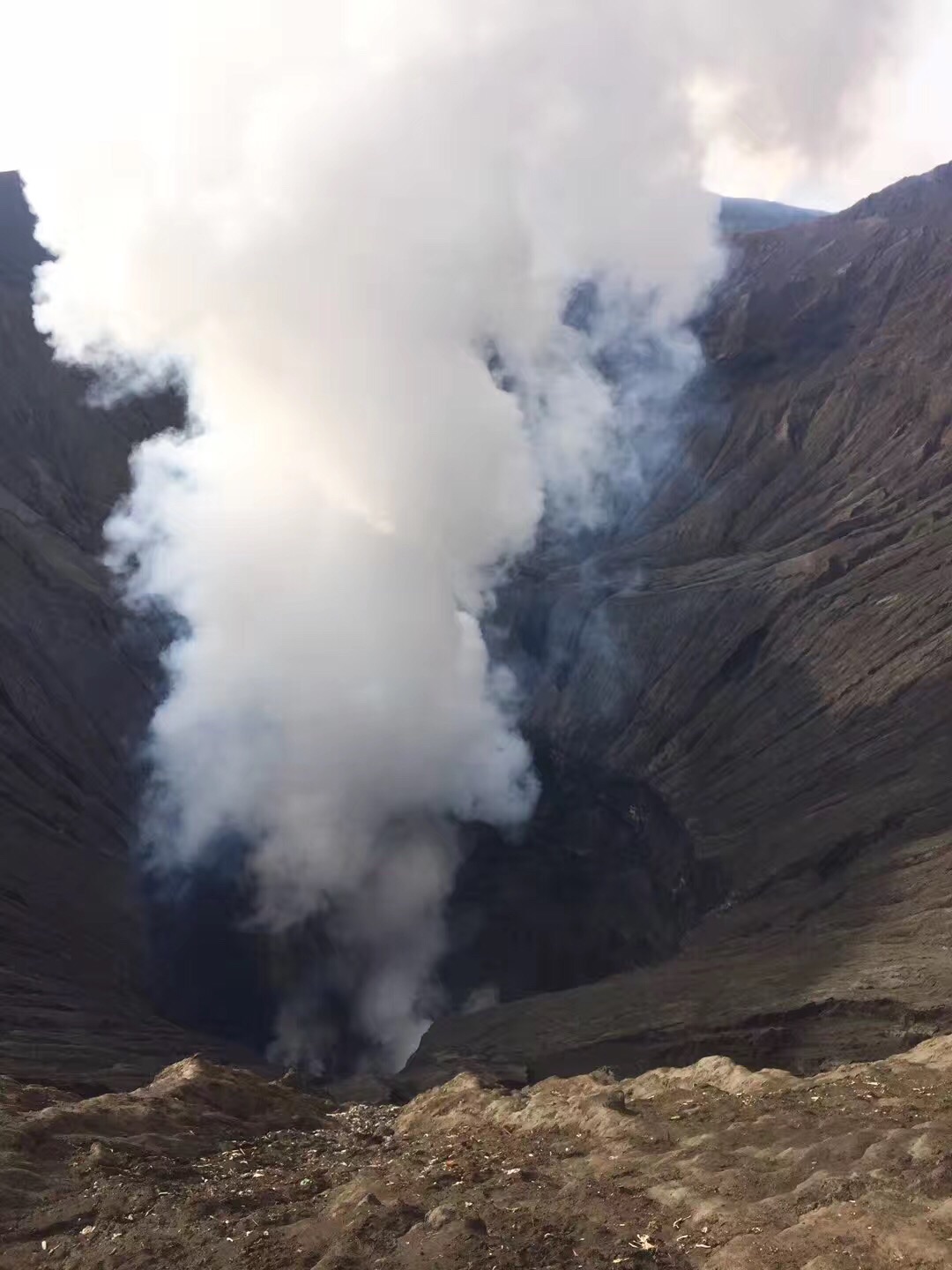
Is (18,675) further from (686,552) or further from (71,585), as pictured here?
(686,552)

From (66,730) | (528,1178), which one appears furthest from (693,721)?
(528,1178)

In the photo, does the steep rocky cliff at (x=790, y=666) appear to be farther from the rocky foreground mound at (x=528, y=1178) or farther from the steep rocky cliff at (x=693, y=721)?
the rocky foreground mound at (x=528, y=1178)

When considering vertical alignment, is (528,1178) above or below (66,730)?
below

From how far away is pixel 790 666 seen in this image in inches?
2077

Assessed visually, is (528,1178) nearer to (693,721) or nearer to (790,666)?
(790,666)

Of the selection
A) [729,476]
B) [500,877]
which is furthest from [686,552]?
[500,877]

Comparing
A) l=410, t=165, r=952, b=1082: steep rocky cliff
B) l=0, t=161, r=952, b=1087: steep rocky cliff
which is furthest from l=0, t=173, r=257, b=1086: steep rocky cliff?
l=410, t=165, r=952, b=1082: steep rocky cliff

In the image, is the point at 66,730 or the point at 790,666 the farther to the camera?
the point at 790,666

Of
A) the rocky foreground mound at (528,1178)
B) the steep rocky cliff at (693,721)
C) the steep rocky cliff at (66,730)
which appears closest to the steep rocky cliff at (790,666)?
the steep rocky cliff at (693,721)

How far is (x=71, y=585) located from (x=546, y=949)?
27.1 m

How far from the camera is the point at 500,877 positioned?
52000 millimetres

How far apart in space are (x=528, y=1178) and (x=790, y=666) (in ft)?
137

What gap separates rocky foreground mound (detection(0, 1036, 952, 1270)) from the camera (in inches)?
428

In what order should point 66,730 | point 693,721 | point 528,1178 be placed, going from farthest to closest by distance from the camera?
point 693,721
point 66,730
point 528,1178
